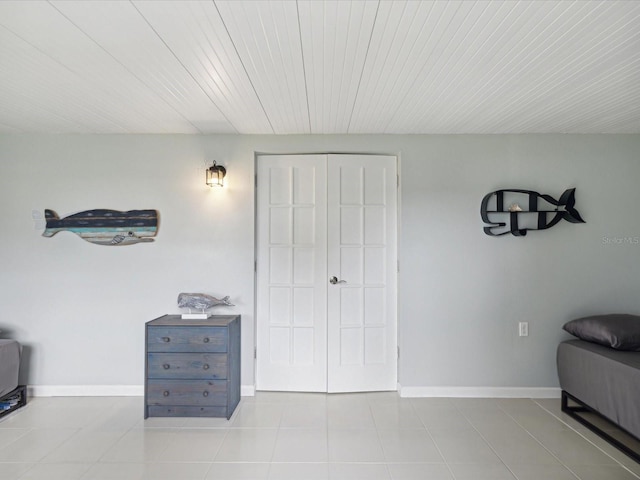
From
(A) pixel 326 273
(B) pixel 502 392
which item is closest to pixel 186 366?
(A) pixel 326 273

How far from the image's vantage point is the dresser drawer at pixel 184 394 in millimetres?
2949

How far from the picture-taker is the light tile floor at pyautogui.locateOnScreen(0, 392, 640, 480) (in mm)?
2260

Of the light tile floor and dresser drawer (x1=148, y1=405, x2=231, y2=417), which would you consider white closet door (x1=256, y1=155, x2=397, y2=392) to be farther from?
dresser drawer (x1=148, y1=405, x2=231, y2=417)

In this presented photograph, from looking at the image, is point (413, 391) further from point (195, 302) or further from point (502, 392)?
point (195, 302)

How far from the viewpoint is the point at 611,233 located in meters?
3.35

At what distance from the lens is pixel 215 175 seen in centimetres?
330

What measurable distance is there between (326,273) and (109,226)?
1.99 m

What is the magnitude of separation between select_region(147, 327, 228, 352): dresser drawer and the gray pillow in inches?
112

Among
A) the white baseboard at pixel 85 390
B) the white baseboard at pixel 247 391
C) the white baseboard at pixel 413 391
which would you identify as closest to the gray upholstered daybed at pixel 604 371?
the white baseboard at pixel 413 391

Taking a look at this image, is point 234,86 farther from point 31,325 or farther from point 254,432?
point 31,325

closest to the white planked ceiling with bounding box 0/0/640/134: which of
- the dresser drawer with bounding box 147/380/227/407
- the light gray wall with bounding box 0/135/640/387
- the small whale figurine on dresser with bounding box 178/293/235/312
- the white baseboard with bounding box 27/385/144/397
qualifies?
the light gray wall with bounding box 0/135/640/387

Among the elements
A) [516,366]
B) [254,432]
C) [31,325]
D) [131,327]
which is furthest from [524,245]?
[31,325]

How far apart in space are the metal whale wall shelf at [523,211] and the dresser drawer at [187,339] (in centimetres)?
245

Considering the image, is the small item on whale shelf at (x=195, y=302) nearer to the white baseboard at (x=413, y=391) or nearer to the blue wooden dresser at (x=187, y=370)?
the blue wooden dresser at (x=187, y=370)
